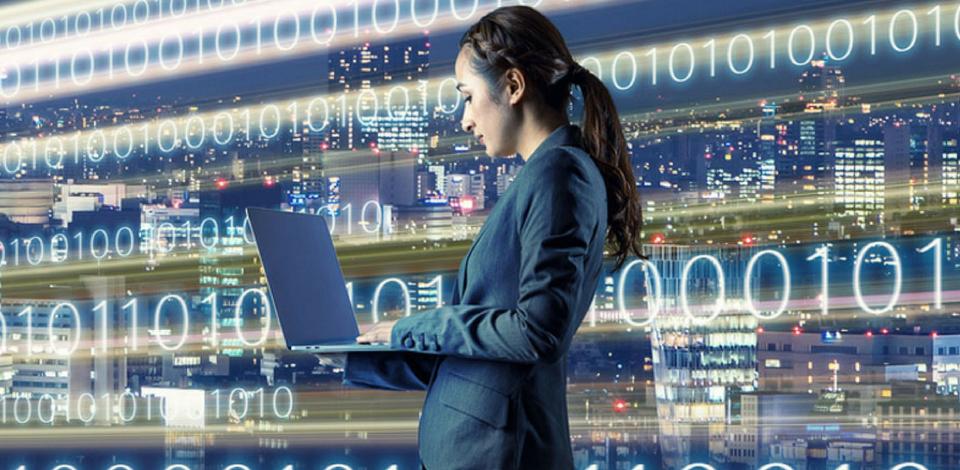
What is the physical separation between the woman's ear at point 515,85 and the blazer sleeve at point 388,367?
321 mm

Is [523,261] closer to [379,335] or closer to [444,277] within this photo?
[379,335]

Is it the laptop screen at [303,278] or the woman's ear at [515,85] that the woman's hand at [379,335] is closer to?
the laptop screen at [303,278]

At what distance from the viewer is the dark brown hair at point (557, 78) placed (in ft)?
4.88

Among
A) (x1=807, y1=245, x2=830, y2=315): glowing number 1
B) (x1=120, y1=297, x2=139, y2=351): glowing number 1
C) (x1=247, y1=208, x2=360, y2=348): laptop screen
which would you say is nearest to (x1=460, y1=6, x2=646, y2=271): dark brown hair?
(x1=247, y1=208, x2=360, y2=348): laptop screen

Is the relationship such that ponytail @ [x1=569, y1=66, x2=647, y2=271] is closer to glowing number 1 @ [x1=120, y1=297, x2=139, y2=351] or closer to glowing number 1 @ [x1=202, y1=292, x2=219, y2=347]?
glowing number 1 @ [x1=202, y1=292, x2=219, y2=347]

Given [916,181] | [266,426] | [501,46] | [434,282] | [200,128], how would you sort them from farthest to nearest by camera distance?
1. [200,128]
2. [266,426]
3. [434,282]
4. [916,181]
5. [501,46]

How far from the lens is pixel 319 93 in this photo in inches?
Answer: 171

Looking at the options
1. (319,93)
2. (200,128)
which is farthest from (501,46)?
(200,128)

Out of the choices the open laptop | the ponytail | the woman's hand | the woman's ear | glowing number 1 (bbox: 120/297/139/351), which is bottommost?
glowing number 1 (bbox: 120/297/139/351)

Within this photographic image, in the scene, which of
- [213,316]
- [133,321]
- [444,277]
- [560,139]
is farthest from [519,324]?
[133,321]

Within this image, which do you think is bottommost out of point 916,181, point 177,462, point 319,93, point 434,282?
point 177,462

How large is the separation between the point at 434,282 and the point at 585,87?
8.03 feet

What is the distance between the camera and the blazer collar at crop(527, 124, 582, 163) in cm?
149

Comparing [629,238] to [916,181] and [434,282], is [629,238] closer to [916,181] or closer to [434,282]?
[916,181]
